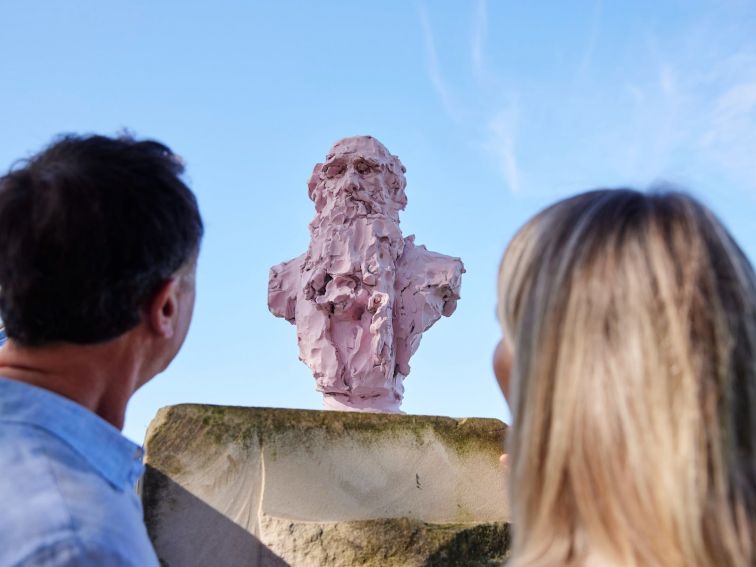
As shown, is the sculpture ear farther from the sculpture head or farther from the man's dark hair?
the man's dark hair

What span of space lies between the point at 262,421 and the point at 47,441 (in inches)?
60.8

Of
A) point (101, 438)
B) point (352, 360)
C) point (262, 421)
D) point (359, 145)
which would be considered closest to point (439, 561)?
point (262, 421)

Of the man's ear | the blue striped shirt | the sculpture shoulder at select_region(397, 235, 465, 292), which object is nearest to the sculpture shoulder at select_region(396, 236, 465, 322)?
the sculpture shoulder at select_region(397, 235, 465, 292)

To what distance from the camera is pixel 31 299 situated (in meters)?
1.26

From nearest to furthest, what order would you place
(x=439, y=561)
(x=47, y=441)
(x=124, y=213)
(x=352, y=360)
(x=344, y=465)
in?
(x=47, y=441) → (x=124, y=213) → (x=439, y=561) → (x=344, y=465) → (x=352, y=360)

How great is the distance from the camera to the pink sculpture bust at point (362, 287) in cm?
483

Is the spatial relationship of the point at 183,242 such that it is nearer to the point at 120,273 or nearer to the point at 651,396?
the point at 120,273

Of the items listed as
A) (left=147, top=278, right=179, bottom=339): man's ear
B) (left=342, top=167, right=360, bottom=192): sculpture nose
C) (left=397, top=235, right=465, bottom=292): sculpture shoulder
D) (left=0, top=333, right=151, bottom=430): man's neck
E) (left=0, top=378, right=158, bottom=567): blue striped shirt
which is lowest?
(left=0, top=378, right=158, bottom=567): blue striped shirt

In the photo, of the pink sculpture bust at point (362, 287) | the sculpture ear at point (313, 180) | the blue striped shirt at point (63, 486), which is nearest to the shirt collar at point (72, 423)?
the blue striped shirt at point (63, 486)

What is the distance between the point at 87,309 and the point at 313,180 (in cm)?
401

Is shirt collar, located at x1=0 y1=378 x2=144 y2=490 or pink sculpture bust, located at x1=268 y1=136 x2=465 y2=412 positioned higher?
pink sculpture bust, located at x1=268 y1=136 x2=465 y2=412

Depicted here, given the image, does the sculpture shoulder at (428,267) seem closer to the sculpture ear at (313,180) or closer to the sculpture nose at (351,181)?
the sculpture nose at (351,181)

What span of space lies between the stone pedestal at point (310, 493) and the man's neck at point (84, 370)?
1237 mm

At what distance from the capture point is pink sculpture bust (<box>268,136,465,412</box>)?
483 centimetres
